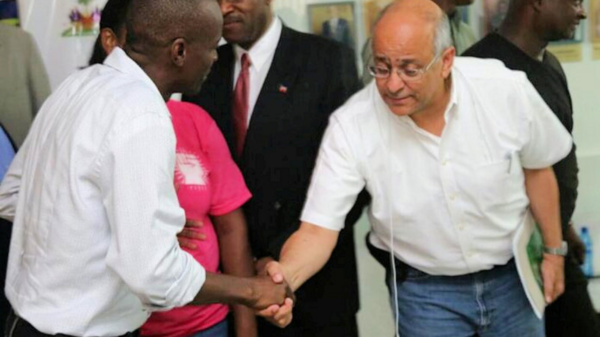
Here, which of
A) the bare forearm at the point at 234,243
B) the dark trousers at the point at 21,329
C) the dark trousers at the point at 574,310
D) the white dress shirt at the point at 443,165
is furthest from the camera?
the dark trousers at the point at 574,310

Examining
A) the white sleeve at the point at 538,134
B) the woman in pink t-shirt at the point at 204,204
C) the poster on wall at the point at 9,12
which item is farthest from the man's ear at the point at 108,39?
the white sleeve at the point at 538,134

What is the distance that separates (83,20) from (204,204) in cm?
99

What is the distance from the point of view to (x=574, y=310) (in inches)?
98.6

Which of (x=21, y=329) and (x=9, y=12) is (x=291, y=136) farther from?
(x=9, y=12)

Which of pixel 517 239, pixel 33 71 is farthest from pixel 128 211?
pixel 33 71

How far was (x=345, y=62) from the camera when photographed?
2170mm

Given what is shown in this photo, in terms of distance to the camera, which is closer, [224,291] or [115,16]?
[224,291]

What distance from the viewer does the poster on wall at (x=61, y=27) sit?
256 cm

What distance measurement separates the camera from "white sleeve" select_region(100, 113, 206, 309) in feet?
4.58

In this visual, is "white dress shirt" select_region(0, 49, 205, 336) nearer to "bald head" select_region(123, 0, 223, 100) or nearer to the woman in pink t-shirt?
"bald head" select_region(123, 0, 223, 100)

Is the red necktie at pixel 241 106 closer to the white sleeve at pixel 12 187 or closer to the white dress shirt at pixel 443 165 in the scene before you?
the white dress shirt at pixel 443 165

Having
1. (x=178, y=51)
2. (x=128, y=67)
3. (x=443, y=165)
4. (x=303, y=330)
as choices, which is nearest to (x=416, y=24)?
(x=443, y=165)

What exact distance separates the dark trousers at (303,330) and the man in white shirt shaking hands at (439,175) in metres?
0.26

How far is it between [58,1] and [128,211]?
1.41 meters
